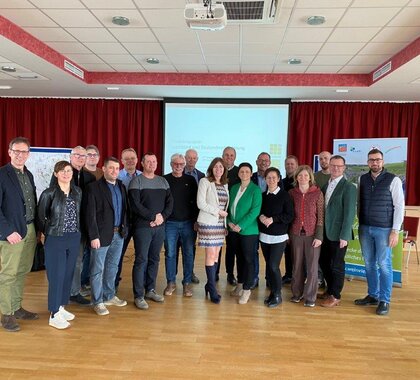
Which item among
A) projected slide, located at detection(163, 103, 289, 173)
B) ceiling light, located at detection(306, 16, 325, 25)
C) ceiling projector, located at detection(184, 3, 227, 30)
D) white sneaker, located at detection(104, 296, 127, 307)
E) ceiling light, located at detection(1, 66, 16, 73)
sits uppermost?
ceiling light, located at detection(306, 16, 325, 25)

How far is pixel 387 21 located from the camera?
372cm

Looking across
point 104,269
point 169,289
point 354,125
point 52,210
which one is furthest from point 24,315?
point 354,125

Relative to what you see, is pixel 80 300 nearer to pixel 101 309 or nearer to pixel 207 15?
pixel 101 309

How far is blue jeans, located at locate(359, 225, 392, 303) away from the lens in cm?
361

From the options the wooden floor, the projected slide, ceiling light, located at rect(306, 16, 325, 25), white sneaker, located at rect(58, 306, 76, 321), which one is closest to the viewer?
the wooden floor

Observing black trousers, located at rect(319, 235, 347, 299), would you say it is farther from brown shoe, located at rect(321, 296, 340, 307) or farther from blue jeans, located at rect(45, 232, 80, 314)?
blue jeans, located at rect(45, 232, 80, 314)

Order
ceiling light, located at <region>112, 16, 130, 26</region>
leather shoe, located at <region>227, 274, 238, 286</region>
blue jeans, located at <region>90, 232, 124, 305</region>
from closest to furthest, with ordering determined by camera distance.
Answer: blue jeans, located at <region>90, 232, 124, 305</region>
ceiling light, located at <region>112, 16, 130, 26</region>
leather shoe, located at <region>227, 274, 238, 286</region>

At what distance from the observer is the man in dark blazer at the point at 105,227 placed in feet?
10.4

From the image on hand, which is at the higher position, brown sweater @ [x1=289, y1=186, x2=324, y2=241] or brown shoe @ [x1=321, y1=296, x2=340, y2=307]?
brown sweater @ [x1=289, y1=186, x2=324, y2=241]

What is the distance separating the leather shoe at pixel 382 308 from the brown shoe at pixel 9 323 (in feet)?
10.7

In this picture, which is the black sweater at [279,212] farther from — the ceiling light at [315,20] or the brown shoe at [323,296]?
the ceiling light at [315,20]

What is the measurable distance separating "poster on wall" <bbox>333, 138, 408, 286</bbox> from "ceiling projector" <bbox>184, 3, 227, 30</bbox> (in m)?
3.14

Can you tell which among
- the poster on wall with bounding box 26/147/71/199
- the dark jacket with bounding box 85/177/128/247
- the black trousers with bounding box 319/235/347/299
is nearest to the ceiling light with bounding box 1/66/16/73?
the poster on wall with bounding box 26/147/71/199

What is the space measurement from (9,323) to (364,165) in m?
4.64
